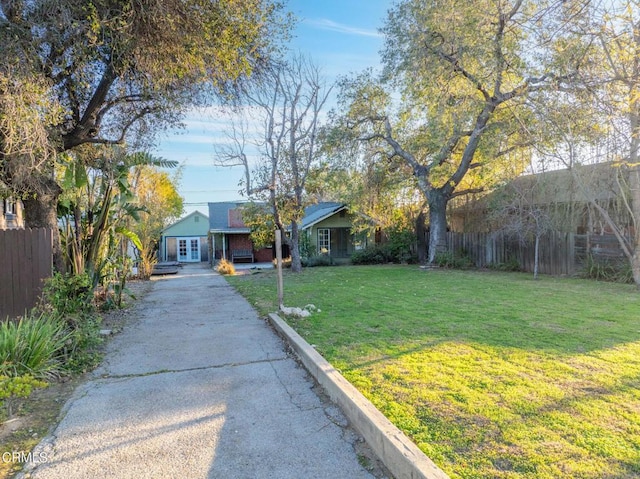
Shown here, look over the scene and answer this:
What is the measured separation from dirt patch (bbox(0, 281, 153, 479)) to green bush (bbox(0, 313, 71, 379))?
9.4 inches

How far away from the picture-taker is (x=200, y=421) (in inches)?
135

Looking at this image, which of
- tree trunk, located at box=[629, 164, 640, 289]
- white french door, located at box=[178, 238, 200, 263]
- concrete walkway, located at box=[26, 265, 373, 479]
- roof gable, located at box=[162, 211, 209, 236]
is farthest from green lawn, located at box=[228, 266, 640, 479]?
roof gable, located at box=[162, 211, 209, 236]

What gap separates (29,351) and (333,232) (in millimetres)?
22963

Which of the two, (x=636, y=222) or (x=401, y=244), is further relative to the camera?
(x=401, y=244)

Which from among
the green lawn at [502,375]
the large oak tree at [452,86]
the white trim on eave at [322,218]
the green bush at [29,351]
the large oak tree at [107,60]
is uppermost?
the large oak tree at [452,86]

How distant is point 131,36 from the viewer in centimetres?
540

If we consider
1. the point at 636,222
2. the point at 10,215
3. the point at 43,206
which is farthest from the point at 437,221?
the point at 10,215

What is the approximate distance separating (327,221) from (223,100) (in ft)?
62.8

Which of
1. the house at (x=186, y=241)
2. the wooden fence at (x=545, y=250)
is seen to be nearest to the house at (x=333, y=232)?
the wooden fence at (x=545, y=250)

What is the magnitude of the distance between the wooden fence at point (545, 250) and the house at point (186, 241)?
25.8 metres

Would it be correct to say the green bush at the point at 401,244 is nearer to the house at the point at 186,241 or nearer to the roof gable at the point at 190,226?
the house at the point at 186,241

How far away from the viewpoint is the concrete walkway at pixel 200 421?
2758mm

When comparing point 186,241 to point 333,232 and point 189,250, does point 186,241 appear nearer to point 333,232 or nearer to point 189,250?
point 189,250

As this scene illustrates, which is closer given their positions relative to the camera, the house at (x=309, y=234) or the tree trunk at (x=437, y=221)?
the tree trunk at (x=437, y=221)
